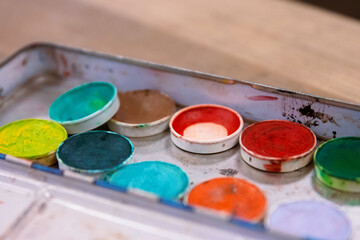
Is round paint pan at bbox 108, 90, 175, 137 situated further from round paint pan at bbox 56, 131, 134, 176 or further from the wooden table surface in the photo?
the wooden table surface

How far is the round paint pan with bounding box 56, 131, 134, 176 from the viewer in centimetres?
115

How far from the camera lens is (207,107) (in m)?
1.36

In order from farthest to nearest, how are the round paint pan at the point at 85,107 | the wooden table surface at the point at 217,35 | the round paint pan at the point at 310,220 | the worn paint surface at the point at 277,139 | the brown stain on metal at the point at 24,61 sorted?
the wooden table surface at the point at 217,35
the brown stain on metal at the point at 24,61
the round paint pan at the point at 85,107
the worn paint surface at the point at 277,139
the round paint pan at the point at 310,220

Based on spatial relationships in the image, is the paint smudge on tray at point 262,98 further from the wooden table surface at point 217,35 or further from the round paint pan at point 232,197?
the wooden table surface at point 217,35

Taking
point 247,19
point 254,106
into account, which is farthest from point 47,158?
point 247,19

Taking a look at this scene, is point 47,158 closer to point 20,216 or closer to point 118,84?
point 20,216

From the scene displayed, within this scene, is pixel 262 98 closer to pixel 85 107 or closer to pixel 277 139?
pixel 277 139

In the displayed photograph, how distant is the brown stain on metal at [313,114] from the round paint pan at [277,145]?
0.12ft

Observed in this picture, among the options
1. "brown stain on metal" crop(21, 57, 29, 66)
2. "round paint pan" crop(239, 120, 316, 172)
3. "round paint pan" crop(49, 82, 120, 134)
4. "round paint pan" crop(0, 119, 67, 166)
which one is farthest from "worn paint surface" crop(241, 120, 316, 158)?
"brown stain on metal" crop(21, 57, 29, 66)

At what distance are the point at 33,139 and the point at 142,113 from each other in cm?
31

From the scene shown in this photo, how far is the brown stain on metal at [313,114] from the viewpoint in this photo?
1.23 meters

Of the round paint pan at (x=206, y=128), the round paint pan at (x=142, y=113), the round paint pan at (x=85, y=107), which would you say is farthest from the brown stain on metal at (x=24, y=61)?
the round paint pan at (x=206, y=128)

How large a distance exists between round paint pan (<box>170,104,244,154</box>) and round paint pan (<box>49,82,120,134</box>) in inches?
7.5

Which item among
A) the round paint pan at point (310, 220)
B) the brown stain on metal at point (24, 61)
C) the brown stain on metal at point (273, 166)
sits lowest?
the round paint pan at point (310, 220)
